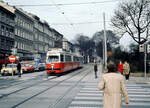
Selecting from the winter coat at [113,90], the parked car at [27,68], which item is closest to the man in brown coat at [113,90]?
the winter coat at [113,90]

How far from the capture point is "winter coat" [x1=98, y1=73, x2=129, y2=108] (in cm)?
519

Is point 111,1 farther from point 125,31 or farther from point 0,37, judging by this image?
point 0,37

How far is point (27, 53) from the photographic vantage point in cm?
6431

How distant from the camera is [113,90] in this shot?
17.2 ft

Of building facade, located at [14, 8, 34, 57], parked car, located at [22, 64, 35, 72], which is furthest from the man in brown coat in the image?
building facade, located at [14, 8, 34, 57]

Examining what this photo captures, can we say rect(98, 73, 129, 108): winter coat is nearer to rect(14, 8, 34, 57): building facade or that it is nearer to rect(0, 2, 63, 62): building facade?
rect(0, 2, 63, 62): building facade

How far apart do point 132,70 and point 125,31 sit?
6.54 m

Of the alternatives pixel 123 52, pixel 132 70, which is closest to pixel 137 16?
pixel 123 52

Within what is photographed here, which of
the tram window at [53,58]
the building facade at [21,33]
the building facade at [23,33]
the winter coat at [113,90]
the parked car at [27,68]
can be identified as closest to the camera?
the winter coat at [113,90]

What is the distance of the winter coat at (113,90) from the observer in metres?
5.19

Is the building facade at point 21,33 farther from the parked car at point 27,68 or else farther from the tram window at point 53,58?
the tram window at point 53,58

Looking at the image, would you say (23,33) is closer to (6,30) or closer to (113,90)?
(6,30)

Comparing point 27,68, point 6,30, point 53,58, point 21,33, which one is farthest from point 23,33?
point 53,58

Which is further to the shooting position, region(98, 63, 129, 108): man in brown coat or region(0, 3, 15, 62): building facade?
region(0, 3, 15, 62): building facade
